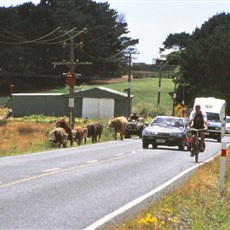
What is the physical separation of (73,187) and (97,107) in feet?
216

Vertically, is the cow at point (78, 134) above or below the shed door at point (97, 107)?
above

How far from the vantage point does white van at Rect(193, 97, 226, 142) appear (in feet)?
142

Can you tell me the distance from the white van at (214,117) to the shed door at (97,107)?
107 feet

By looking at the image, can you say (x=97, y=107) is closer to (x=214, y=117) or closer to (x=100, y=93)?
(x=100, y=93)

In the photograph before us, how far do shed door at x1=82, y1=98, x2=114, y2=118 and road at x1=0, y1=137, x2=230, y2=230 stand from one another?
5625cm

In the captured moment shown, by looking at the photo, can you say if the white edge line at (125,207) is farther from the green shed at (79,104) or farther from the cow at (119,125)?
the green shed at (79,104)

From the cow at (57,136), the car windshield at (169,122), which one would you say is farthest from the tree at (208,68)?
the cow at (57,136)

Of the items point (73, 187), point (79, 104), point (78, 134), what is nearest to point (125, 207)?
point (73, 187)

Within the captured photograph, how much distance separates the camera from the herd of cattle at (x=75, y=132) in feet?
99.6

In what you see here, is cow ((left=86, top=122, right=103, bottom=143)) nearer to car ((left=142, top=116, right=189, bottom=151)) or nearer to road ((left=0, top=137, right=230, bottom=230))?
car ((left=142, top=116, right=189, bottom=151))

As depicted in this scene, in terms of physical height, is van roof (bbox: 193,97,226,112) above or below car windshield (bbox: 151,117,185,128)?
below

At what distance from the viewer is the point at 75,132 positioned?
33.9 metres

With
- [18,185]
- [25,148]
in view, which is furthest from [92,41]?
[18,185]

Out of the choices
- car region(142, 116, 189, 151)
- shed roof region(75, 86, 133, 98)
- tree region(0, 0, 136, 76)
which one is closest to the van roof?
car region(142, 116, 189, 151)
